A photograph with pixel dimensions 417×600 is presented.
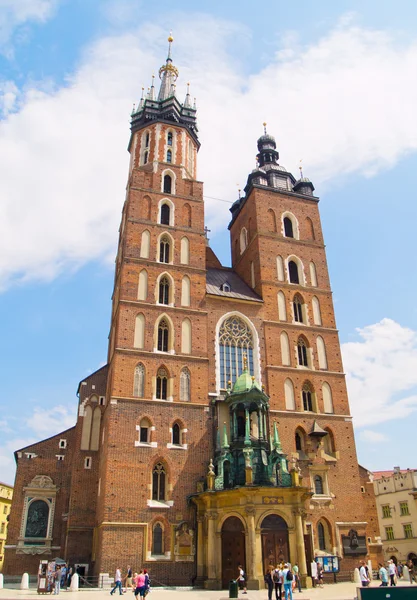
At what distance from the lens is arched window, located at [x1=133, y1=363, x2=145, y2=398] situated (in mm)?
28538

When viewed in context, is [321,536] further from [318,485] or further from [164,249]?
[164,249]

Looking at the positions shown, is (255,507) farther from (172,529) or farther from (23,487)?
(23,487)

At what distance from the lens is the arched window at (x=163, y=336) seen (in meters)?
30.6

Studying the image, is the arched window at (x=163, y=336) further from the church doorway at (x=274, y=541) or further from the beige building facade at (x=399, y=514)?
the beige building facade at (x=399, y=514)

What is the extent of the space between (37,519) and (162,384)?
11.3m

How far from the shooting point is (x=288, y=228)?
38281 mm

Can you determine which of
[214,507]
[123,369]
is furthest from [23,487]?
[214,507]

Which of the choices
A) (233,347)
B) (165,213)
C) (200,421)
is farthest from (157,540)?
(165,213)

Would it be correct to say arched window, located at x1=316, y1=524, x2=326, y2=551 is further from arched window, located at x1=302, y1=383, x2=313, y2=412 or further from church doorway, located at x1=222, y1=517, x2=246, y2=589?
arched window, located at x1=302, y1=383, x2=313, y2=412

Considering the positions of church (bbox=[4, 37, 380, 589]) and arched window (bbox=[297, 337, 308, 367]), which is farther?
arched window (bbox=[297, 337, 308, 367])

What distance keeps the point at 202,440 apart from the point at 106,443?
5.15 meters

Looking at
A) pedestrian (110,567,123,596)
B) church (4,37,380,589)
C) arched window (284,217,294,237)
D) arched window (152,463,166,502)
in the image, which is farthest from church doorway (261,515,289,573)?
arched window (284,217,294,237)

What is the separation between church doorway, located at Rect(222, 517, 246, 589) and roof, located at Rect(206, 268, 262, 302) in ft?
45.7

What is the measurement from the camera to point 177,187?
36219 millimetres
